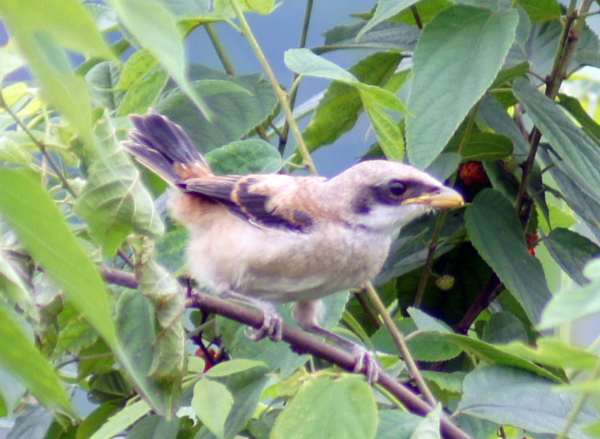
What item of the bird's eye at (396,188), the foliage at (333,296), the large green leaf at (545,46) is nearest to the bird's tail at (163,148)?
the foliage at (333,296)

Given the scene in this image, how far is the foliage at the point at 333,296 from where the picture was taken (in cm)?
59

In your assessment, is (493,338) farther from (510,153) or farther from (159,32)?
(159,32)

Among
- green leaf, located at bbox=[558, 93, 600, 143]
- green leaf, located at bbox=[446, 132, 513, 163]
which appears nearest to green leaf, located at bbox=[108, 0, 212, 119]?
green leaf, located at bbox=[446, 132, 513, 163]

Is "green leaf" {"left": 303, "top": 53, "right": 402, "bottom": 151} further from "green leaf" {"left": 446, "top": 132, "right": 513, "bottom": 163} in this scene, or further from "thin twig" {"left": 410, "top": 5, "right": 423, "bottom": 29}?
"green leaf" {"left": 446, "top": 132, "right": 513, "bottom": 163}

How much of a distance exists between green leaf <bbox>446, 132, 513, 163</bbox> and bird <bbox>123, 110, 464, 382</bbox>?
0.14 metres

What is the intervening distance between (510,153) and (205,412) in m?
1.30

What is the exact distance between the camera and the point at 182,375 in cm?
136

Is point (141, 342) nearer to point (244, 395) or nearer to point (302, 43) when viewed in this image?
point (244, 395)

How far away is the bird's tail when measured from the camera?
2.46m

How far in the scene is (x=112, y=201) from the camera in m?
1.24

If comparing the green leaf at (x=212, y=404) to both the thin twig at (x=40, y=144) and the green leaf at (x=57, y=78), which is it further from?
the green leaf at (x=57, y=78)

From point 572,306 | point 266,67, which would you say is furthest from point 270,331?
point 572,306

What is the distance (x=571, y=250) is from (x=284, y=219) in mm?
937

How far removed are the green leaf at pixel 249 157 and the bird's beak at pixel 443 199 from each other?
536 millimetres
